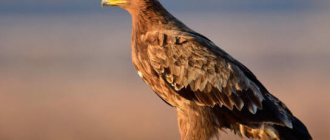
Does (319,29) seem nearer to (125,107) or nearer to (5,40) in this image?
(5,40)

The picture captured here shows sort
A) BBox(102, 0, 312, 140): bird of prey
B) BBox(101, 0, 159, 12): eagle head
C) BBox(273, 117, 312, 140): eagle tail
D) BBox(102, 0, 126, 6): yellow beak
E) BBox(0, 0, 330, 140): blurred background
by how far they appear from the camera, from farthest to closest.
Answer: BBox(0, 0, 330, 140): blurred background < BBox(102, 0, 126, 6): yellow beak < BBox(101, 0, 159, 12): eagle head < BBox(102, 0, 312, 140): bird of prey < BBox(273, 117, 312, 140): eagle tail

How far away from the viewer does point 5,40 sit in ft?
99.8

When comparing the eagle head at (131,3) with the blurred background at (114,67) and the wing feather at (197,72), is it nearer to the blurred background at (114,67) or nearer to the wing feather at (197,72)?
the wing feather at (197,72)

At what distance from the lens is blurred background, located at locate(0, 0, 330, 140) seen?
1645 cm

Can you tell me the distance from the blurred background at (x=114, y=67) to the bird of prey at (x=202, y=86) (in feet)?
12.6

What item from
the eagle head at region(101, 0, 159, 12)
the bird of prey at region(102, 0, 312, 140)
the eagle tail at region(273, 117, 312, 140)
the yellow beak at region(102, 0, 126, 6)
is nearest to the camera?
the eagle tail at region(273, 117, 312, 140)

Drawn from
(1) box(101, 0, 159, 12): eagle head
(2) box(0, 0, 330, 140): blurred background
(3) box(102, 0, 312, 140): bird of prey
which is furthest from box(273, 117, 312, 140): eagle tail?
(2) box(0, 0, 330, 140): blurred background

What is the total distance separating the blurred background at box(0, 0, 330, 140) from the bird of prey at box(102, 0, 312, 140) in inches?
151

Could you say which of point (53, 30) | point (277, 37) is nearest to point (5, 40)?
point (53, 30)

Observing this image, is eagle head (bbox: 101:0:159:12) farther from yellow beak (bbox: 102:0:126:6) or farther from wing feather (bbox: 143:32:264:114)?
wing feather (bbox: 143:32:264:114)

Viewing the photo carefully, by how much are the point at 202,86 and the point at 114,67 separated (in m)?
13.0

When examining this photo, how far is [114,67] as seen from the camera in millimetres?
24031

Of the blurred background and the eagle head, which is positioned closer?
the eagle head

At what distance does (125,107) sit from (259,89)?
747 centimetres
